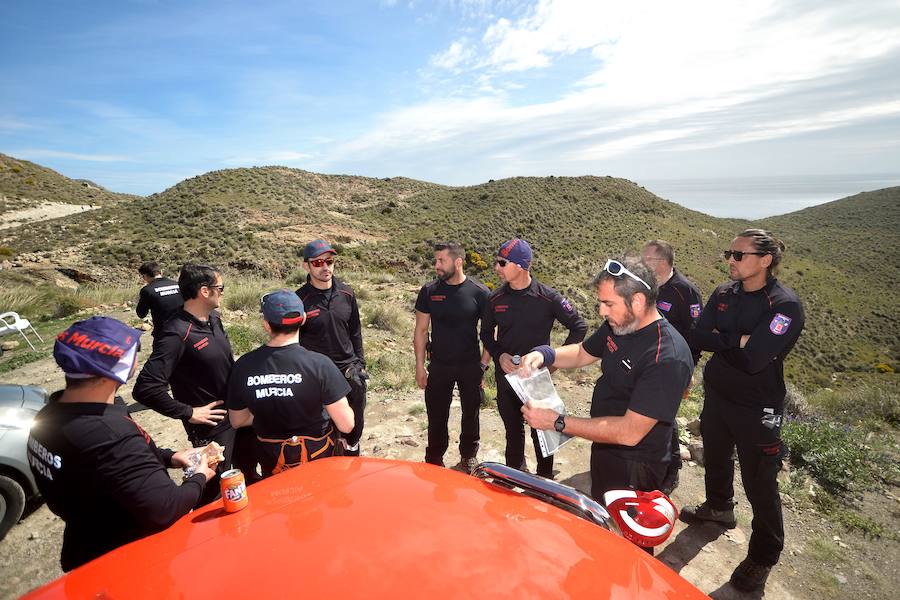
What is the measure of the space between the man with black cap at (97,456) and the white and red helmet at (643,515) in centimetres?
198

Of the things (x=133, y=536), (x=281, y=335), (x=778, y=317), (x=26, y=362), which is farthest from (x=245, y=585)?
(x=26, y=362)

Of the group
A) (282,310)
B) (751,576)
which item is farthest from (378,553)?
(751,576)

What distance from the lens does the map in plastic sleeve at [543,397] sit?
8.29ft

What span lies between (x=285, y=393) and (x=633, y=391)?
2.01 meters

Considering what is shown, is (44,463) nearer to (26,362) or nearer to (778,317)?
(778,317)

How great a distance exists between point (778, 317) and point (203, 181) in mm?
50986

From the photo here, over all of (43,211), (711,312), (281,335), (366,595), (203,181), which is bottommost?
(366,595)

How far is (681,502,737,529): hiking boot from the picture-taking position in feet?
12.2

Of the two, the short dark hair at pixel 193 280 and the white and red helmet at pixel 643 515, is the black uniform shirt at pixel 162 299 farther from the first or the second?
the white and red helmet at pixel 643 515

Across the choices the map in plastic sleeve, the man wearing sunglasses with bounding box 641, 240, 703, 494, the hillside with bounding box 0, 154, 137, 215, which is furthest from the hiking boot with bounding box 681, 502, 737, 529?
the hillside with bounding box 0, 154, 137, 215

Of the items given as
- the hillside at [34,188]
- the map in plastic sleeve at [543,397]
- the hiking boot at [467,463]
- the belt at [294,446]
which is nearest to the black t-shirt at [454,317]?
the hiking boot at [467,463]

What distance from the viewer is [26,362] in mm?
8062

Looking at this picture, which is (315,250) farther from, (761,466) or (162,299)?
(761,466)

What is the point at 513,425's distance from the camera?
4266mm
